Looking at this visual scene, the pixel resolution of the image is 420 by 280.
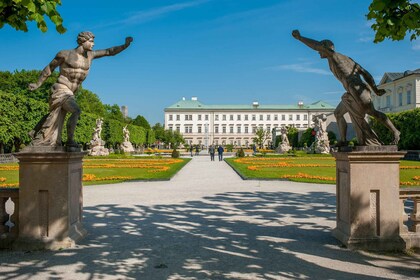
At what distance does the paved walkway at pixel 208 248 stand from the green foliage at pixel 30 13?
8.96 ft

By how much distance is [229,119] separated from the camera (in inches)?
4493

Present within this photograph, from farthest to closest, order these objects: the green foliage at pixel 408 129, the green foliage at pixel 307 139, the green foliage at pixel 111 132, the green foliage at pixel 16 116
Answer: the green foliage at pixel 307 139, the green foliage at pixel 111 132, the green foliage at pixel 408 129, the green foliage at pixel 16 116

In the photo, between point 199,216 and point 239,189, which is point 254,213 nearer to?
point 199,216

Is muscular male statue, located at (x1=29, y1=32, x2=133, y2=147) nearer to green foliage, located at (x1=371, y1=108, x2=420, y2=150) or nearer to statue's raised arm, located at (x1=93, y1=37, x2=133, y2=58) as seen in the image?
statue's raised arm, located at (x1=93, y1=37, x2=133, y2=58)

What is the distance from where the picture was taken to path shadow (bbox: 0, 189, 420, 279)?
428 centimetres

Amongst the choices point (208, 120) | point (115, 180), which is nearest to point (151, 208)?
point (115, 180)

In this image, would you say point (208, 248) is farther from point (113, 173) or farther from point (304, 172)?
point (304, 172)

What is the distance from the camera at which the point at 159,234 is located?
6.12 m

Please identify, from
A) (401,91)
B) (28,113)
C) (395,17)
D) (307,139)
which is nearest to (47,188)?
(395,17)

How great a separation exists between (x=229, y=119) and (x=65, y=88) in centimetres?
10888

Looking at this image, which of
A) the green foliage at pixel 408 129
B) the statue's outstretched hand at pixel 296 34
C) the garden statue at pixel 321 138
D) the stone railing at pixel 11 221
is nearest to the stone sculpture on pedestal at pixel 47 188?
the stone railing at pixel 11 221

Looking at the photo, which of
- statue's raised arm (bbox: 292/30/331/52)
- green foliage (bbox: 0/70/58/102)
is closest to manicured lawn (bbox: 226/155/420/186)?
statue's raised arm (bbox: 292/30/331/52)

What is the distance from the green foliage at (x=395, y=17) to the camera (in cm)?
380

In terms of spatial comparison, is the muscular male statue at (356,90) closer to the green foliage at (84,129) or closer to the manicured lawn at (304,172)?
the manicured lawn at (304,172)
